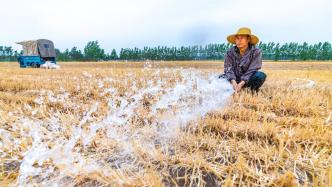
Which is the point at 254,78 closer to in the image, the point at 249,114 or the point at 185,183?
the point at 249,114

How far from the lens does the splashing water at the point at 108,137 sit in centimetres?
185

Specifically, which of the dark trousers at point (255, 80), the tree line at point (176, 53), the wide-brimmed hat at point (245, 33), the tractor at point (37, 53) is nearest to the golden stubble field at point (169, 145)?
the dark trousers at point (255, 80)

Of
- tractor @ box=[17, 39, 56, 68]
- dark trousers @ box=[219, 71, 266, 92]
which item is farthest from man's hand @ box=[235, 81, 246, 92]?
tractor @ box=[17, 39, 56, 68]

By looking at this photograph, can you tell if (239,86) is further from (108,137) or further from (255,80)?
(108,137)

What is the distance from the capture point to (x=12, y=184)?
1.70 metres

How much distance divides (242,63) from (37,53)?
18.1 meters

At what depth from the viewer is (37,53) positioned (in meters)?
19.3

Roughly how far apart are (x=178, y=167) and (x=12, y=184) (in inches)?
40.6

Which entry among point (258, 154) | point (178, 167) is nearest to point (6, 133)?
Answer: point (178, 167)

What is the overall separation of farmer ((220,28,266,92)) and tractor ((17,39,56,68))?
16.9m

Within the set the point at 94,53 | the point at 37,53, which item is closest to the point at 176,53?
the point at 94,53

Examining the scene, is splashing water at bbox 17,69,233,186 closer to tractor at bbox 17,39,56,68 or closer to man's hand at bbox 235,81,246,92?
man's hand at bbox 235,81,246,92

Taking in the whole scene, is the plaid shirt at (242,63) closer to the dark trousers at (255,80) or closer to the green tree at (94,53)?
the dark trousers at (255,80)

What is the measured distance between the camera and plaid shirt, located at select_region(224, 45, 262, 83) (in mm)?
4406
